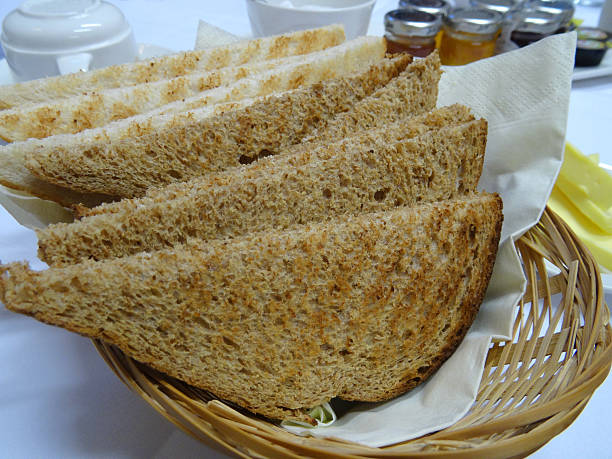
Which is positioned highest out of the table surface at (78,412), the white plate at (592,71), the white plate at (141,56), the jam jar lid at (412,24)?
the jam jar lid at (412,24)

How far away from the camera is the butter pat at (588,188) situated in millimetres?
1248

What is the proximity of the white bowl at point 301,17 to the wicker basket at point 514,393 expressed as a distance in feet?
3.87

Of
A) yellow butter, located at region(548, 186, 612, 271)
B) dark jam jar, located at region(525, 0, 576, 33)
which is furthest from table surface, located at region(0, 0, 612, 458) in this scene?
dark jam jar, located at region(525, 0, 576, 33)

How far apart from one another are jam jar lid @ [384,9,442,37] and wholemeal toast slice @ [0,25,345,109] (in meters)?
0.40

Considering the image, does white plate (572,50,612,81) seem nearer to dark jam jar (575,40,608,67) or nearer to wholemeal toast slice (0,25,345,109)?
dark jam jar (575,40,608,67)

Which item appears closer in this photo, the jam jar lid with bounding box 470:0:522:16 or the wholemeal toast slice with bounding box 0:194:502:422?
the wholemeal toast slice with bounding box 0:194:502:422

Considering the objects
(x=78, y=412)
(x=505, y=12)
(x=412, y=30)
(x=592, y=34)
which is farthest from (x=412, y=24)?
(x=78, y=412)

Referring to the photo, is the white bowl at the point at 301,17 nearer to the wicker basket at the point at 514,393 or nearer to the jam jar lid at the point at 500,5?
the jam jar lid at the point at 500,5

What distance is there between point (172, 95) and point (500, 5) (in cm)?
173

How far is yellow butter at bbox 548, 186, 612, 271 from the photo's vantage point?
1.20m

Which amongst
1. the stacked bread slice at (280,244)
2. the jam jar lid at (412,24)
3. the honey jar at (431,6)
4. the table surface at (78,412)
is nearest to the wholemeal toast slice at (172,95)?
the stacked bread slice at (280,244)

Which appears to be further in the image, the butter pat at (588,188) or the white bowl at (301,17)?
the white bowl at (301,17)

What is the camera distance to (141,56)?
6.06 ft

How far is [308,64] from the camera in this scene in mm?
1279
